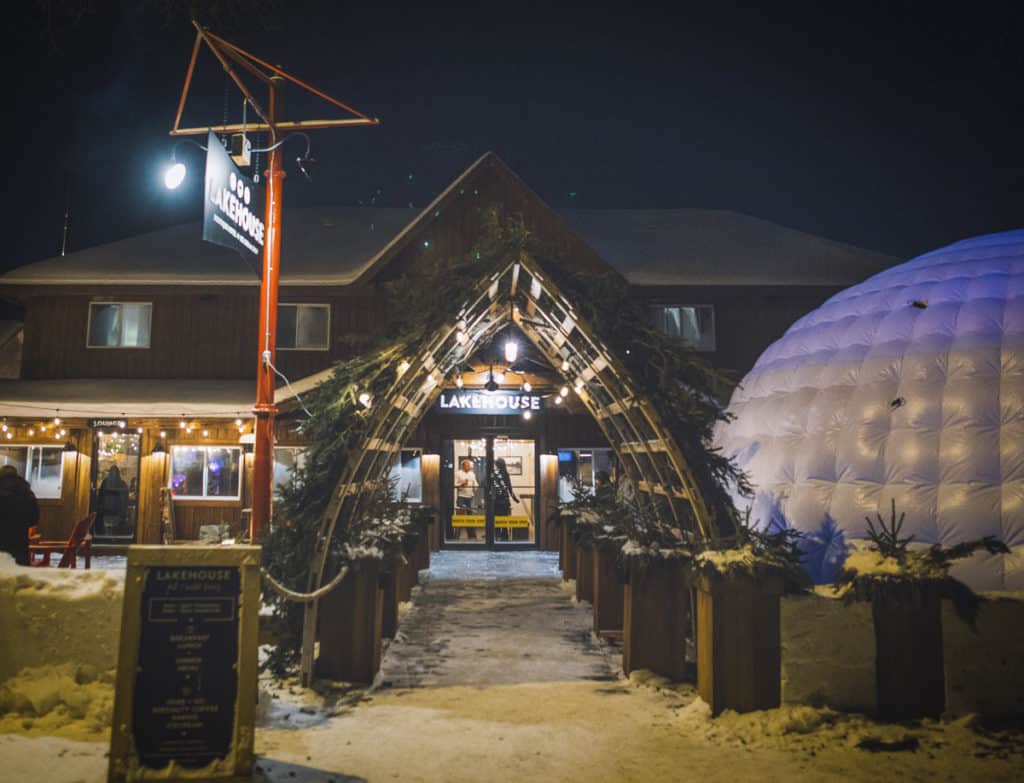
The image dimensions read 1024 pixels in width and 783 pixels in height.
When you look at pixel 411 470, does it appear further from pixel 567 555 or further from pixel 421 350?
pixel 421 350

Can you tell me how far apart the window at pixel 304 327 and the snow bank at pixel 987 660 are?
14912 mm

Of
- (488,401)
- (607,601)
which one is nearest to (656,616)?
(607,601)

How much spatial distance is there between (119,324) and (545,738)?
53.8 feet

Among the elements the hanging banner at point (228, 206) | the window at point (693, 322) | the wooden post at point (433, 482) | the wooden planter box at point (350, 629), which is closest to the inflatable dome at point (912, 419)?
the wooden planter box at point (350, 629)

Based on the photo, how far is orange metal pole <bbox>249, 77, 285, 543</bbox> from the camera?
26.0 feet

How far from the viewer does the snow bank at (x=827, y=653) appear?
5.70 meters

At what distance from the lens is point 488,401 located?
17.0 metres

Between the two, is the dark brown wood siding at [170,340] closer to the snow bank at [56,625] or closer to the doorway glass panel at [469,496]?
the doorway glass panel at [469,496]

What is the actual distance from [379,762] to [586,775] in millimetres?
1423

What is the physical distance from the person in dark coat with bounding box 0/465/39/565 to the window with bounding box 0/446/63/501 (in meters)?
9.38

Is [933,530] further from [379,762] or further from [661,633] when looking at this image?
[379,762]

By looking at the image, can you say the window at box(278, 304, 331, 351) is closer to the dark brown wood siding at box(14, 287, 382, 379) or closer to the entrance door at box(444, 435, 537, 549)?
the dark brown wood siding at box(14, 287, 382, 379)

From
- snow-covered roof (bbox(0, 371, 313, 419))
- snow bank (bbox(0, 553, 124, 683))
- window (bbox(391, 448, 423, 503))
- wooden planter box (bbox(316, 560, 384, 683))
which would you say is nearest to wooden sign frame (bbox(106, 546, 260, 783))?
snow bank (bbox(0, 553, 124, 683))

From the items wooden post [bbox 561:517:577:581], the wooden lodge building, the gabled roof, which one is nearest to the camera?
wooden post [bbox 561:517:577:581]
